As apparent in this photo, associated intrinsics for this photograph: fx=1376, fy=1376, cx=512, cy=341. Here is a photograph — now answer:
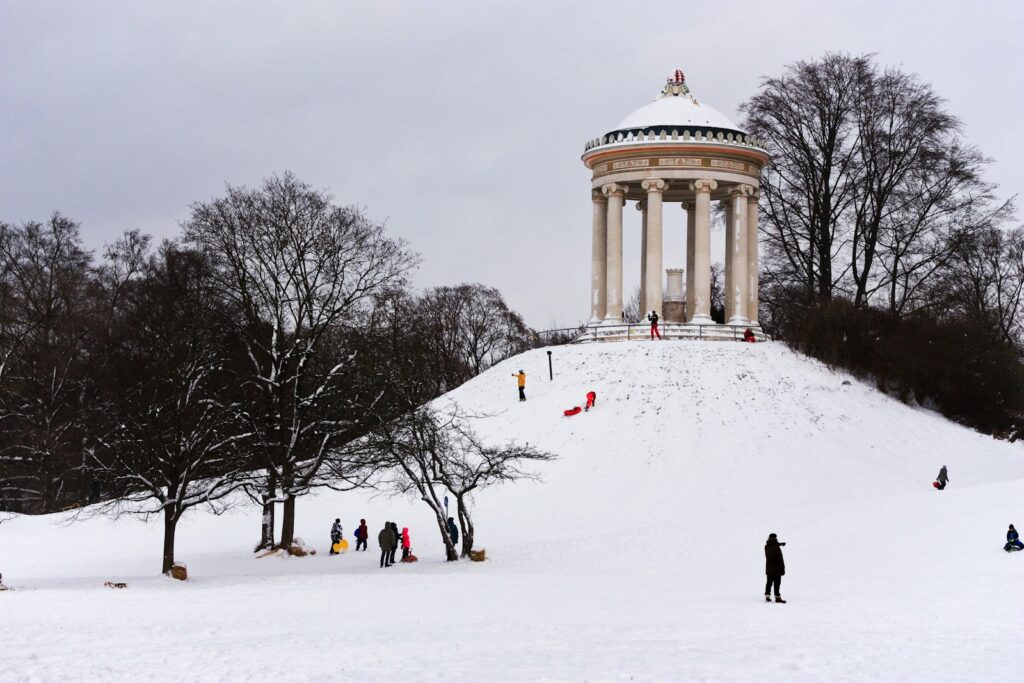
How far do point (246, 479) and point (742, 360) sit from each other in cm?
2185

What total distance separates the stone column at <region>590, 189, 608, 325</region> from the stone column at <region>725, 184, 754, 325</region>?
4.78 m

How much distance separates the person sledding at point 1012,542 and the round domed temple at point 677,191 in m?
24.6

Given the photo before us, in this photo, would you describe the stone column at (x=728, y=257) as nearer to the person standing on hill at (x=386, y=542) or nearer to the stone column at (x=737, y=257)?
the stone column at (x=737, y=257)

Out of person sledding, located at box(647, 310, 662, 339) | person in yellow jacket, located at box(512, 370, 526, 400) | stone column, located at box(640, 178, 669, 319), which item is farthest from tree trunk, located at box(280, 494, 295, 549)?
stone column, located at box(640, 178, 669, 319)

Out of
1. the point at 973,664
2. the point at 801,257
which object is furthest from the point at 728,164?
the point at 973,664

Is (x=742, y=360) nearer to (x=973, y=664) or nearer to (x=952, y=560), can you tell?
(x=952, y=560)

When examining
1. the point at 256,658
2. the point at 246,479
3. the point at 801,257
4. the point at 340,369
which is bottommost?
the point at 256,658

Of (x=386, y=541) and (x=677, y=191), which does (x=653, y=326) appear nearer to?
(x=677, y=191)

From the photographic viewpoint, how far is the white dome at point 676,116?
52.4 metres

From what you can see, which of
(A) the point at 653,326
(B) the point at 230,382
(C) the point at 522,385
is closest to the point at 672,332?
(A) the point at 653,326

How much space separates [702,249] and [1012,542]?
1030 inches

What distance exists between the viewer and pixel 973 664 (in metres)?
16.2

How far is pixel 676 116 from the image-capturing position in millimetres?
52906

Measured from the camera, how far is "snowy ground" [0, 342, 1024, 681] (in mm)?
16906
